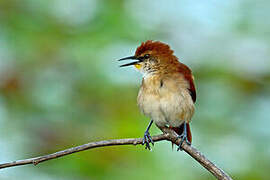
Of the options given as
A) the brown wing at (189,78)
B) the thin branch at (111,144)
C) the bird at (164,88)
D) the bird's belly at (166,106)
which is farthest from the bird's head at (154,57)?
the thin branch at (111,144)

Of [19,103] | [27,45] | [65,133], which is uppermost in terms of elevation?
[27,45]

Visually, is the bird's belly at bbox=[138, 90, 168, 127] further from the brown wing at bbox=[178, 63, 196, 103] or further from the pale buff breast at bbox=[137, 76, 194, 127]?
the brown wing at bbox=[178, 63, 196, 103]

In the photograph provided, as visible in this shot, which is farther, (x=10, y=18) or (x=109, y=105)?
(x=10, y=18)

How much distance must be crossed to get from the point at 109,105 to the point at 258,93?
1782 mm

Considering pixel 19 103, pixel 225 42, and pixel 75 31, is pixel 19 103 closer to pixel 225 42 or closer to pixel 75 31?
pixel 75 31

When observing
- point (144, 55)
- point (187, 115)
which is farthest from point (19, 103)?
point (187, 115)

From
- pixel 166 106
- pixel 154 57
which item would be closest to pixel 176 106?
pixel 166 106

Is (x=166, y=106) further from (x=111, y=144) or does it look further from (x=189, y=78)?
(x=111, y=144)

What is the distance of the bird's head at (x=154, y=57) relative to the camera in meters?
4.24

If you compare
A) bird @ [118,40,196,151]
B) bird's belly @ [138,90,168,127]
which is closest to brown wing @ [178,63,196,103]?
bird @ [118,40,196,151]

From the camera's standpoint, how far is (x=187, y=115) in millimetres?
4090

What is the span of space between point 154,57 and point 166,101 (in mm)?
487

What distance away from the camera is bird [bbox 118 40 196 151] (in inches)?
159

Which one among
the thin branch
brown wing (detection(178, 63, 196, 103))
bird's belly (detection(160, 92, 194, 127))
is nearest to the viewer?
the thin branch
